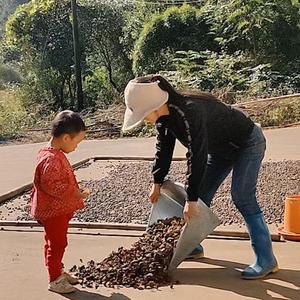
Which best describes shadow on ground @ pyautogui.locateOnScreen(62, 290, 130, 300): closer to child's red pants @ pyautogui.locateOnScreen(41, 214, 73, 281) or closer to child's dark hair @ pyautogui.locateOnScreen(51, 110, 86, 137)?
child's red pants @ pyautogui.locateOnScreen(41, 214, 73, 281)

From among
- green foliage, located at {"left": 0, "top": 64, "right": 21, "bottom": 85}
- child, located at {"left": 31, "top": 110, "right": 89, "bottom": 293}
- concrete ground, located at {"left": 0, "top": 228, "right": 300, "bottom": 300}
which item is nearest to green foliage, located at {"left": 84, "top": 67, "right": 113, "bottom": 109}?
green foliage, located at {"left": 0, "top": 64, "right": 21, "bottom": 85}

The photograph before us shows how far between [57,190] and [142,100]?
794mm

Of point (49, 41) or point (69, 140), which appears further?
point (49, 41)

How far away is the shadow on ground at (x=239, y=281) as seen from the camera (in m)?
4.18

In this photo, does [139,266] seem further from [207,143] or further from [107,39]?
[107,39]

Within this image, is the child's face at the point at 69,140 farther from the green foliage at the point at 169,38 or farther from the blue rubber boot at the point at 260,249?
the green foliage at the point at 169,38

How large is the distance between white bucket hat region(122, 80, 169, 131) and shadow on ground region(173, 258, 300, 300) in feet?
3.84

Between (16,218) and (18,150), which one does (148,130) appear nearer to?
(18,150)

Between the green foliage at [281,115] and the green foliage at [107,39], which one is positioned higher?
the green foliage at [107,39]

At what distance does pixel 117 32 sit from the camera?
21500 mm

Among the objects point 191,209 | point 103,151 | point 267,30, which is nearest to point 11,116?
point 267,30

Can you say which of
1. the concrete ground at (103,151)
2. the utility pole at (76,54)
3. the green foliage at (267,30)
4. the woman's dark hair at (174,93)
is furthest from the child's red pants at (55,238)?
the utility pole at (76,54)

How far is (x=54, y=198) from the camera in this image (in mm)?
4242

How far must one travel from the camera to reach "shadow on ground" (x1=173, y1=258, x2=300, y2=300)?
4.18 m
